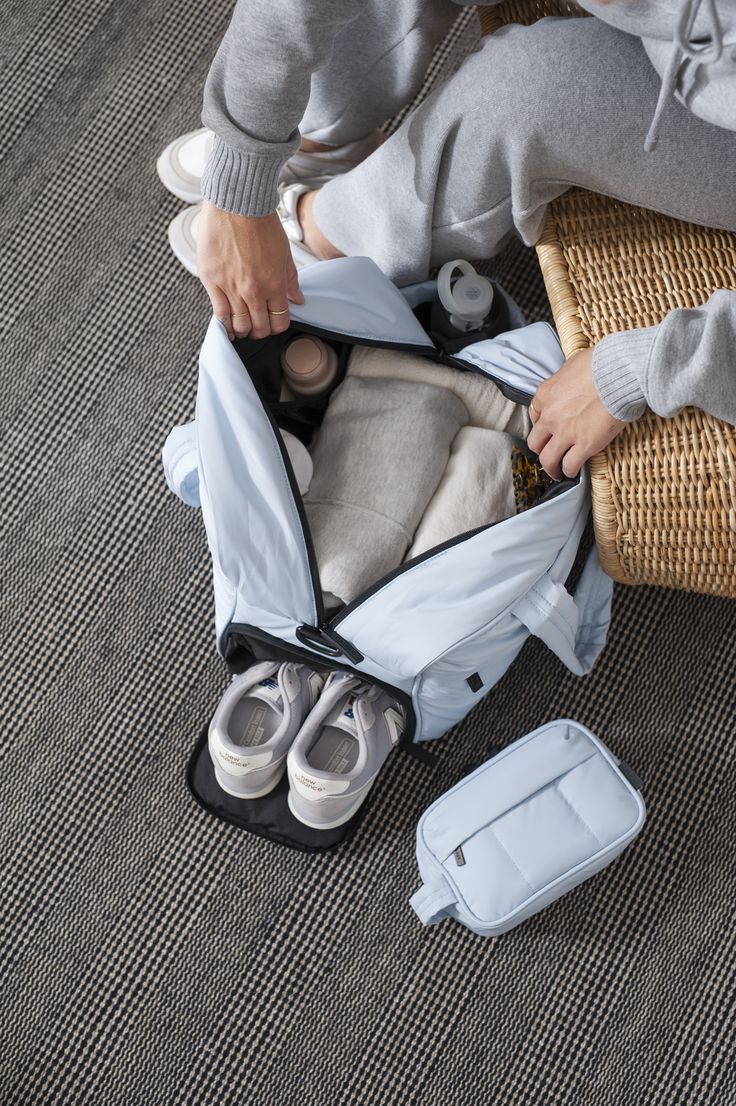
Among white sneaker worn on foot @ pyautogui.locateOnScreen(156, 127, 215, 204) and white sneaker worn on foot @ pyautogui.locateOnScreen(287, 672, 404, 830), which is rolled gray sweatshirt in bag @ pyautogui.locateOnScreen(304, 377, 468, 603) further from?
white sneaker worn on foot @ pyautogui.locateOnScreen(156, 127, 215, 204)

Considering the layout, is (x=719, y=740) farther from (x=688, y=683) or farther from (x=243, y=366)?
(x=243, y=366)

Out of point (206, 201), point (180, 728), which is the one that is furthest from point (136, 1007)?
point (206, 201)

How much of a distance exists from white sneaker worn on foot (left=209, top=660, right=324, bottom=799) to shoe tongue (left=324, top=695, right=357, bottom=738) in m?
0.04

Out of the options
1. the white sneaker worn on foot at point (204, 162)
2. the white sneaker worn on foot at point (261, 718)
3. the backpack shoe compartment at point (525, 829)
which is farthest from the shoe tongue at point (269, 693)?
the white sneaker worn on foot at point (204, 162)

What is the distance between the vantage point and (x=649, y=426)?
853 millimetres

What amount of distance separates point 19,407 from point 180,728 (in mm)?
465

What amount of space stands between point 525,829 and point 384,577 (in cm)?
34

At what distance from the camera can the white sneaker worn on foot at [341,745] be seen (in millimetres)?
1016

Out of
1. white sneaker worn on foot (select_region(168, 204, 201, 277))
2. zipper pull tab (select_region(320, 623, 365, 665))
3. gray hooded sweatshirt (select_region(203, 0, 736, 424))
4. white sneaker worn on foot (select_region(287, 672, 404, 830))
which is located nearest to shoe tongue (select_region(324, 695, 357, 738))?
white sneaker worn on foot (select_region(287, 672, 404, 830))

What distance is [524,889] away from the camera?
3.35 feet

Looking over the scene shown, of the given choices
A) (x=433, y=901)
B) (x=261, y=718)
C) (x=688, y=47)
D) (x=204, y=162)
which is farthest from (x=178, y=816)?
(x=688, y=47)

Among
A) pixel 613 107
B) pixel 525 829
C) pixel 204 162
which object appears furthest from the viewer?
pixel 204 162

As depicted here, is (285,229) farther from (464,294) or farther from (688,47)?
(688,47)

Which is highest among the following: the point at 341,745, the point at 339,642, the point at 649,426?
the point at 649,426
